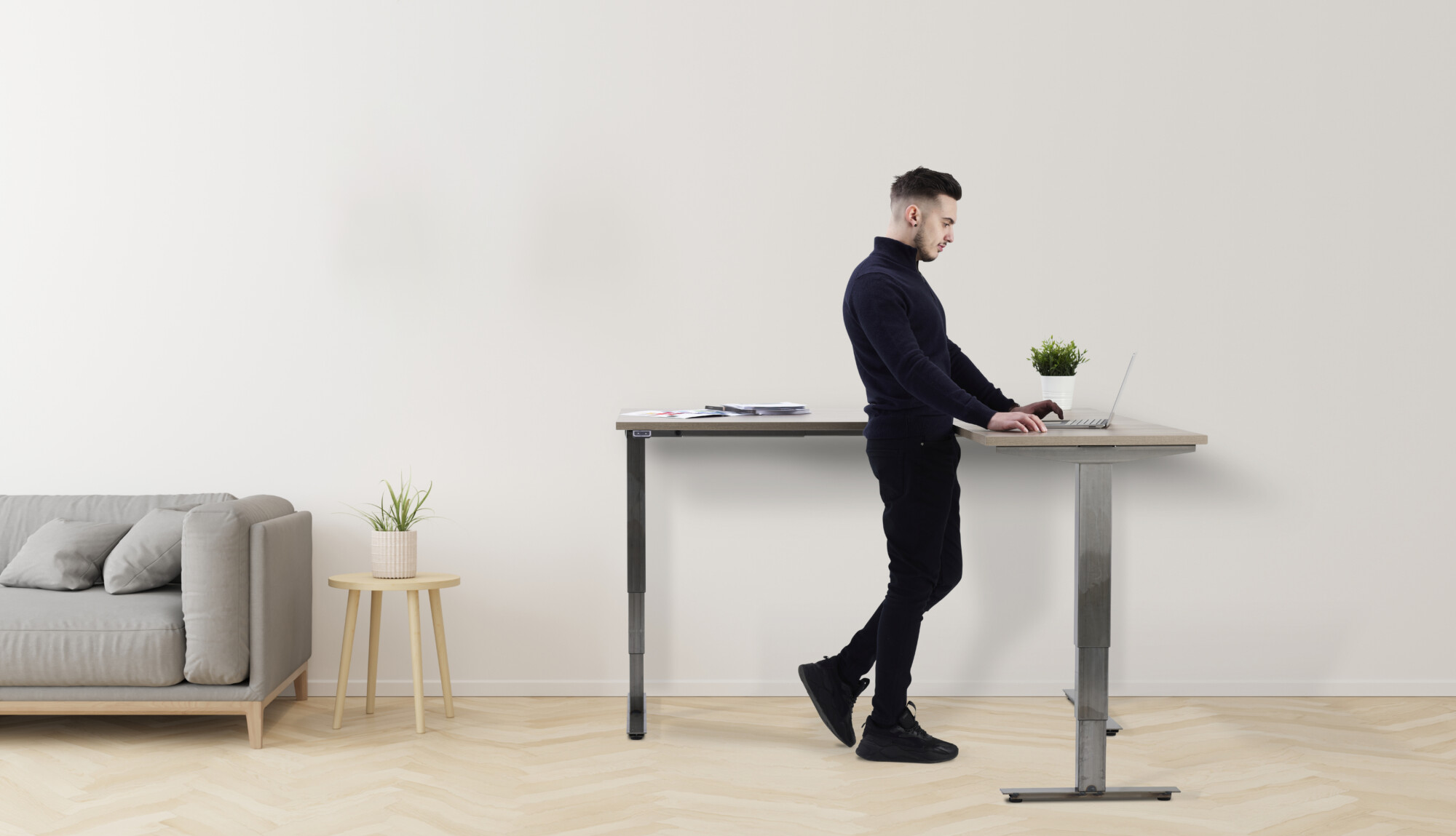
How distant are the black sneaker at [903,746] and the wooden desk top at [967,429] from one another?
0.78 m

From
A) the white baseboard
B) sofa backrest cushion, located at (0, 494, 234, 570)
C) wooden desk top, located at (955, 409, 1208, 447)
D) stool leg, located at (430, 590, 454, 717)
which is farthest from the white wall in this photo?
wooden desk top, located at (955, 409, 1208, 447)

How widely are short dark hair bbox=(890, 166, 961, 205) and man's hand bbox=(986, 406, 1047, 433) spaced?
0.62 metres

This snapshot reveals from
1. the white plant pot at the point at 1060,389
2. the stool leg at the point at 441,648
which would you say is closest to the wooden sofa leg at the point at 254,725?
the stool leg at the point at 441,648

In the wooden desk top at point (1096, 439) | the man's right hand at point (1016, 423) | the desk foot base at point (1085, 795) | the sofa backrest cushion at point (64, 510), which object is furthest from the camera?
the sofa backrest cushion at point (64, 510)

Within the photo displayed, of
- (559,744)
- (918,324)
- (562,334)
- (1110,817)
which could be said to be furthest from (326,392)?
(1110,817)

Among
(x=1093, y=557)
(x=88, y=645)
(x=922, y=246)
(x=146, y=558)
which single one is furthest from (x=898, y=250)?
(x=88, y=645)

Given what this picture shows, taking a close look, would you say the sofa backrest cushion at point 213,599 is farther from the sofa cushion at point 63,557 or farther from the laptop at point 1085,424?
the laptop at point 1085,424

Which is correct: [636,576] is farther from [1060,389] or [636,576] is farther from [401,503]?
[1060,389]

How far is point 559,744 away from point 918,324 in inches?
58.3

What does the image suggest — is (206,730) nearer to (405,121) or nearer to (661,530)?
(661,530)

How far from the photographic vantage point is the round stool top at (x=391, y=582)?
10.2ft

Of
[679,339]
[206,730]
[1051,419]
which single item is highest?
[679,339]

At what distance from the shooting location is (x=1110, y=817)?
96.0 inches

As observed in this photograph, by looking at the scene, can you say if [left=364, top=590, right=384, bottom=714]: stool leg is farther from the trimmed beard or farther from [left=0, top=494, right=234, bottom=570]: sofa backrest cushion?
the trimmed beard
